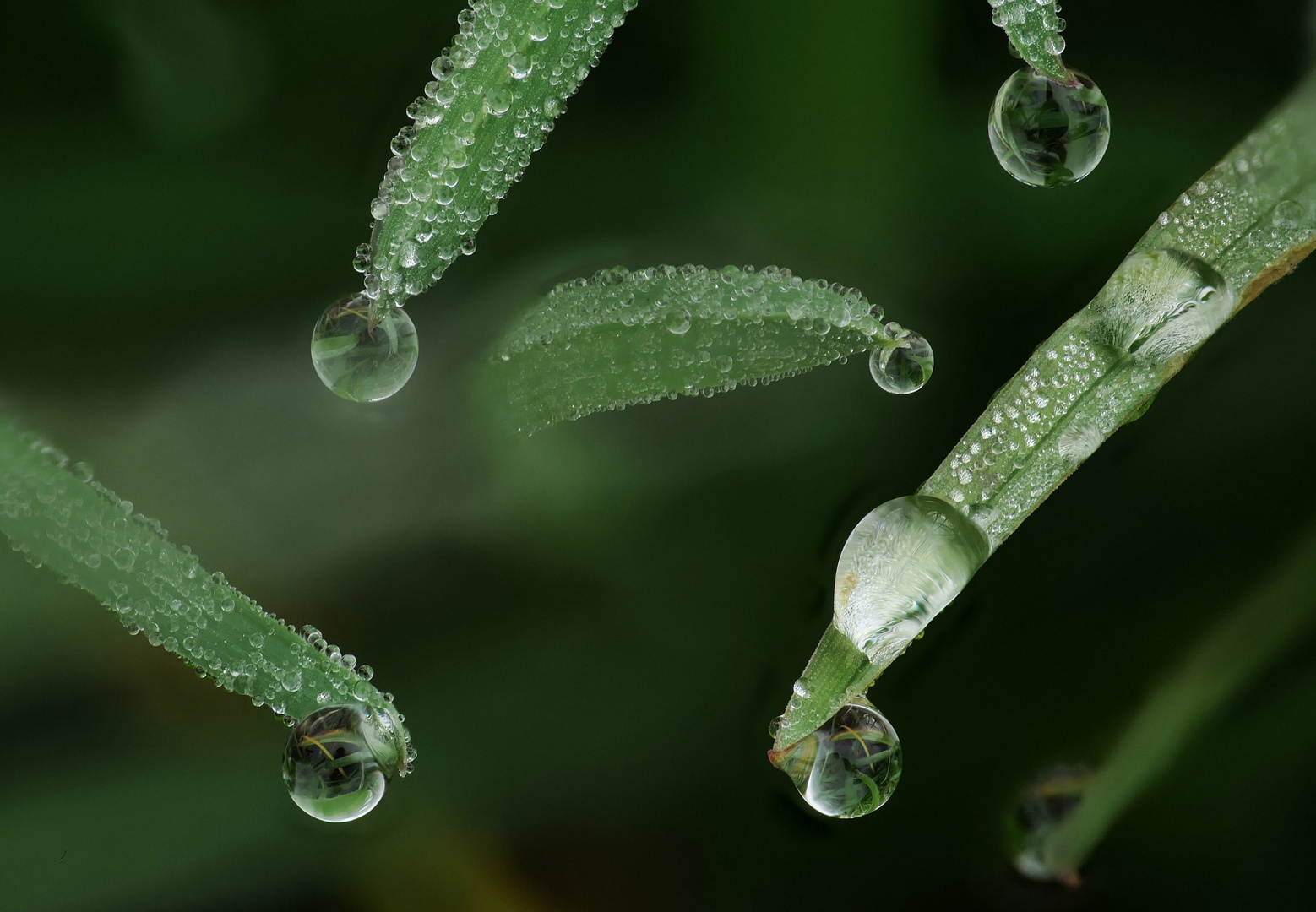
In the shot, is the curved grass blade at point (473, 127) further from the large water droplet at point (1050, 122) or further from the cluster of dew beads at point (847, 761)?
the cluster of dew beads at point (847, 761)

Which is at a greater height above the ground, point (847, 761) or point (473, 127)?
point (473, 127)

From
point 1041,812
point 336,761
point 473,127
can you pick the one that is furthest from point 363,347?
point 1041,812

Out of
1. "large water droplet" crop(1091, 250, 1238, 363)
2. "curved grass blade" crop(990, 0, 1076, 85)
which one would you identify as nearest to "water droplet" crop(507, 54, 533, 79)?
"curved grass blade" crop(990, 0, 1076, 85)

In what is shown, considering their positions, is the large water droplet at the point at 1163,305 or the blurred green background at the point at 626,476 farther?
the blurred green background at the point at 626,476

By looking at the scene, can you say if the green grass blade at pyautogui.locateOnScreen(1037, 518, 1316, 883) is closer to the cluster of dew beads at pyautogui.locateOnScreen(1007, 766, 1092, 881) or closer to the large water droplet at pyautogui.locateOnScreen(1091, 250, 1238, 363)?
the cluster of dew beads at pyautogui.locateOnScreen(1007, 766, 1092, 881)

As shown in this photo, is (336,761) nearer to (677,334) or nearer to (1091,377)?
(677,334)

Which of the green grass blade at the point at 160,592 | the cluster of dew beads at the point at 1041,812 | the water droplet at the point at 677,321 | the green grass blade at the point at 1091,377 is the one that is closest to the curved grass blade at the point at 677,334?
the water droplet at the point at 677,321
